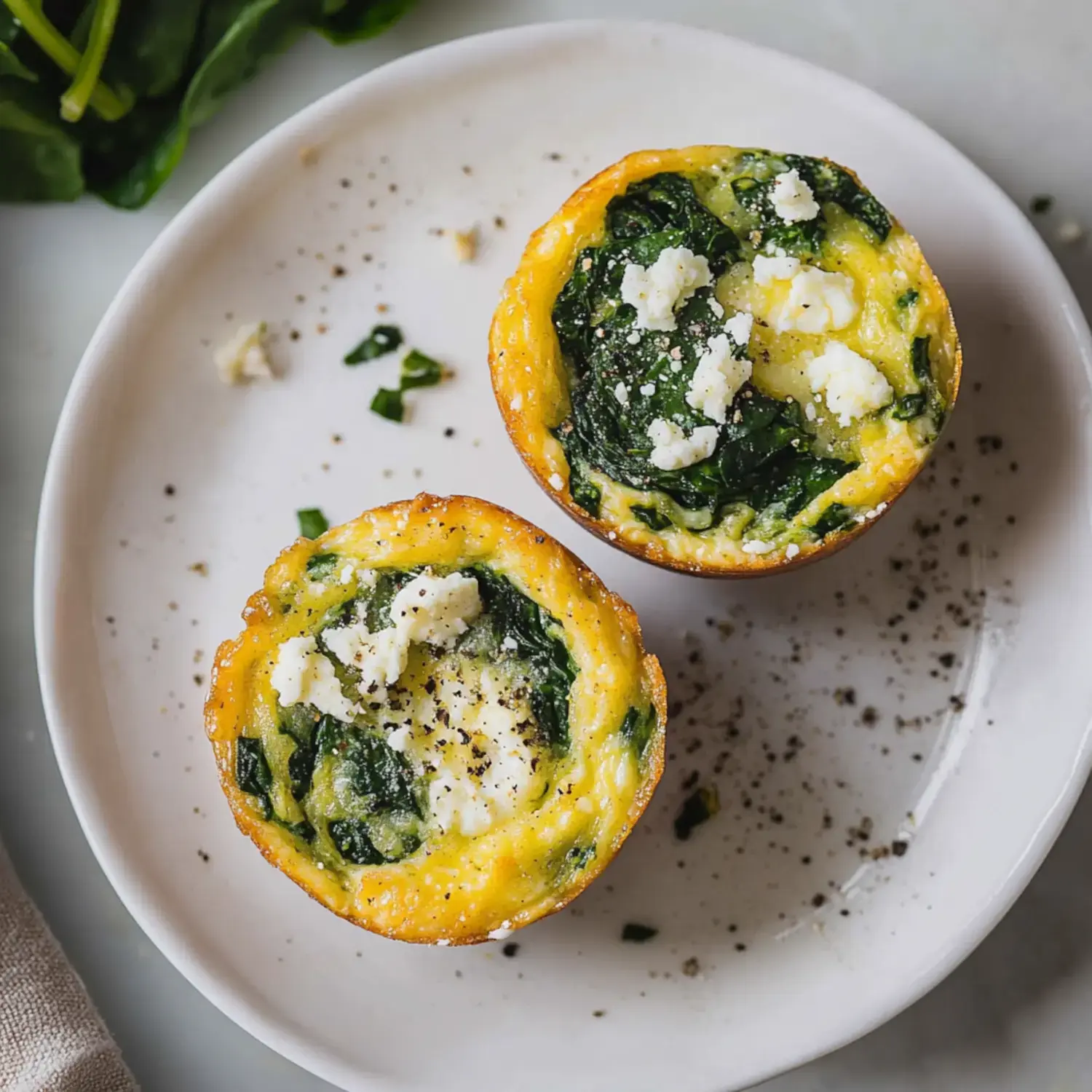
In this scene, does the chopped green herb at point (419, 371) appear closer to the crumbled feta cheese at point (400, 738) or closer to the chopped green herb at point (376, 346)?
the chopped green herb at point (376, 346)

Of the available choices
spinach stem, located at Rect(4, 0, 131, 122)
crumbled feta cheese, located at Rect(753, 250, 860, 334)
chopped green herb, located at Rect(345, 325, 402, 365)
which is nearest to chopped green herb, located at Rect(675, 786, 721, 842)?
crumbled feta cheese, located at Rect(753, 250, 860, 334)

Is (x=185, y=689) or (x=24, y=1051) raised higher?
(x=185, y=689)

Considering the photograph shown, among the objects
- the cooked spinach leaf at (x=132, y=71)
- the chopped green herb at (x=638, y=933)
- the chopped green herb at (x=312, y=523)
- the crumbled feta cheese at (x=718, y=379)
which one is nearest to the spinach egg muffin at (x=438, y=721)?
the crumbled feta cheese at (x=718, y=379)

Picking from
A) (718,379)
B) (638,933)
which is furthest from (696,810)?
(718,379)

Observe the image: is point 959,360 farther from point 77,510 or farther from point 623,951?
point 77,510

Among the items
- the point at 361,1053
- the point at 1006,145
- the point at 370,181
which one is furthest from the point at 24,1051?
the point at 1006,145

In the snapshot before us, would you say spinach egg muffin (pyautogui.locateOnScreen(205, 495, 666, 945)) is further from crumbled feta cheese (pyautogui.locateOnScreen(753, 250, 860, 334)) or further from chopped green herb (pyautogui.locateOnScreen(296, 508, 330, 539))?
crumbled feta cheese (pyautogui.locateOnScreen(753, 250, 860, 334))

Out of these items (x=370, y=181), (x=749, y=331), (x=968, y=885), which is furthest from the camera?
(x=370, y=181)
